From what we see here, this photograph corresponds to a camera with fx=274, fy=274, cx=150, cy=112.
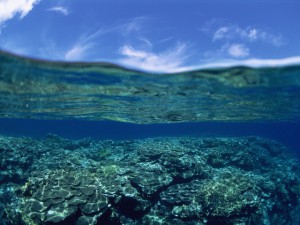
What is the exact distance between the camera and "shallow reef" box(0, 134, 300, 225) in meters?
11.1

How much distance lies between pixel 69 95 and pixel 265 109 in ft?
70.5

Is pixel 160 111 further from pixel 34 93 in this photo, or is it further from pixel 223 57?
pixel 223 57

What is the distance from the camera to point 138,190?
1355cm

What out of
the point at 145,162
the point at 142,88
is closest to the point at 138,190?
the point at 145,162

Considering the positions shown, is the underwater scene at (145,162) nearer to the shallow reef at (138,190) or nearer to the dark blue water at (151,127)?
the shallow reef at (138,190)

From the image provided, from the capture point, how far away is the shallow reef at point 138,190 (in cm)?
1106

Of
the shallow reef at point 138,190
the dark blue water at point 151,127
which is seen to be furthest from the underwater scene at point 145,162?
the dark blue water at point 151,127

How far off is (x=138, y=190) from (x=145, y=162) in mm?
3825

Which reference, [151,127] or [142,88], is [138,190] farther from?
[151,127]

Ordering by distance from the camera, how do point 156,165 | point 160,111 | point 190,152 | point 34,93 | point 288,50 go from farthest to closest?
1. point 160,111
2. point 34,93
3. point 190,152
4. point 156,165
5. point 288,50

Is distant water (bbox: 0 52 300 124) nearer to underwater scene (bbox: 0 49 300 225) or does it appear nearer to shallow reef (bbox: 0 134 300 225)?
underwater scene (bbox: 0 49 300 225)

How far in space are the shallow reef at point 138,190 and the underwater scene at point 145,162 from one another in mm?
48

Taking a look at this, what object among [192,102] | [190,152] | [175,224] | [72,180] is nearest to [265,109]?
[192,102]

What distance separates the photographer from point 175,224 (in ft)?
41.9
